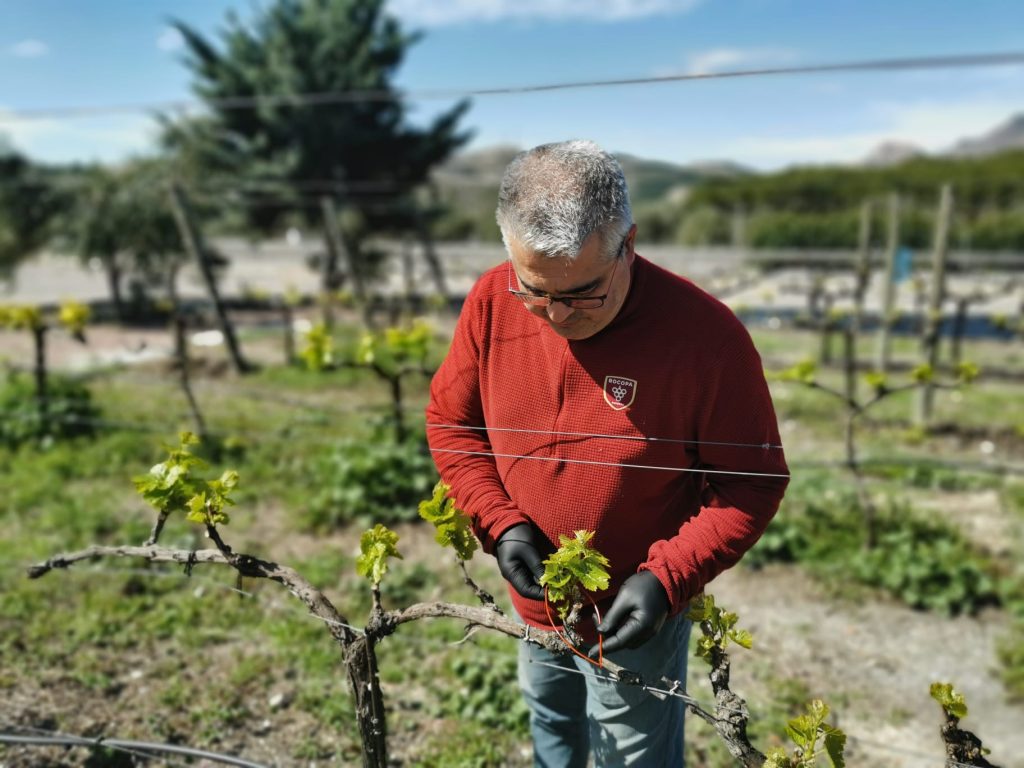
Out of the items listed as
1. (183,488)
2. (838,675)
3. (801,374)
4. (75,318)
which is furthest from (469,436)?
(75,318)

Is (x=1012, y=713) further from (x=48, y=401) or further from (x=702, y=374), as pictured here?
(x=48, y=401)

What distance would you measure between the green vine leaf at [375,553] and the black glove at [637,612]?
51cm

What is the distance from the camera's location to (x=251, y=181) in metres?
18.0

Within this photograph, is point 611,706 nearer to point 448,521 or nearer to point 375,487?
point 448,521

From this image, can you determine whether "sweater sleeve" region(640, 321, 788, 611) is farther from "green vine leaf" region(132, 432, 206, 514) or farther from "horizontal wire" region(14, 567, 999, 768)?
"green vine leaf" region(132, 432, 206, 514)

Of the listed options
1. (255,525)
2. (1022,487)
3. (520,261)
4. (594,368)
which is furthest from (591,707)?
(1022,487)

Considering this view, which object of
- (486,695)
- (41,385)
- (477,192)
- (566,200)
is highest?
(477,192)

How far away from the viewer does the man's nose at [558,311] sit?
1.64 m

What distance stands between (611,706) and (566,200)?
3.83 feet

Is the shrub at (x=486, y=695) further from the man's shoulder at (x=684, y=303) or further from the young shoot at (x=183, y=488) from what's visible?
the man's shoulder at (x=684, y=303)

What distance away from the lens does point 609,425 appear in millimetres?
1764

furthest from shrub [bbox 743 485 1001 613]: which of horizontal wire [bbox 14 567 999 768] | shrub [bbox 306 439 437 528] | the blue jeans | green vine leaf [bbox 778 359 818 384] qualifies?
the blue jeans

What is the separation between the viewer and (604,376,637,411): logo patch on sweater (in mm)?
1739

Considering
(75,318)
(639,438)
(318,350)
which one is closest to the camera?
(639,438)
